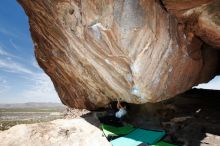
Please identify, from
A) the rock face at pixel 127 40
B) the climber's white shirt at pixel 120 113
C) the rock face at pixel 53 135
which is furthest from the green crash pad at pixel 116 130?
the rock face at pixel 127 40

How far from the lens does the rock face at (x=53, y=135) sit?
338 inches

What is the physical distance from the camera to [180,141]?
31.4ft

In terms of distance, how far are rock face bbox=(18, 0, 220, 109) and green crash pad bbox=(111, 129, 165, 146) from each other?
3.89 feet

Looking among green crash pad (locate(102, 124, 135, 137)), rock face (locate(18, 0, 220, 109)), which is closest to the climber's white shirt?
green crash pad (locate(102, 124, 135, 137))

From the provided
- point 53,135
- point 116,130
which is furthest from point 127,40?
point 53,135

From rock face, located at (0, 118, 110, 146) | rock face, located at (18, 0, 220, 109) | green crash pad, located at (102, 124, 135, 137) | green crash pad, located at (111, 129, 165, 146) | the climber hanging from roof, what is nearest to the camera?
rock face, located at (18, 0, 220, 109)

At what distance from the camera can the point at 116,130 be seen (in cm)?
985

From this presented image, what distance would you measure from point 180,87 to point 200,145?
78.4 inches

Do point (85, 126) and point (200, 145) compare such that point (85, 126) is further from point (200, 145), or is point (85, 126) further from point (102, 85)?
point (200, 145)

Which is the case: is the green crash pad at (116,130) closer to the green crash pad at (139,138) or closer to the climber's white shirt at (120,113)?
the green crash pad at (139,138)

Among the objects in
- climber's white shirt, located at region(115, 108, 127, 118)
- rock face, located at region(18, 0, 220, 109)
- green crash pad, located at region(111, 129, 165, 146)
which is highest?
rock face, located at region(18, 0, 220, 109)

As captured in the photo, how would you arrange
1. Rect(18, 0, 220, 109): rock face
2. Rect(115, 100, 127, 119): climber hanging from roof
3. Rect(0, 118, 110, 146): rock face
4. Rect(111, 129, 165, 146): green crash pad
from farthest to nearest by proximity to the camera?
Rect(115, 100, 127, 119): climber hanging from roof, Rect(111, 129, 165, 146): green crash pad, Rect(0, 118, 110, 146): rock face, Rect(18, 0, 220, 109): rock face

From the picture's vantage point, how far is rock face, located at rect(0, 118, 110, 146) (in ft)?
28.2

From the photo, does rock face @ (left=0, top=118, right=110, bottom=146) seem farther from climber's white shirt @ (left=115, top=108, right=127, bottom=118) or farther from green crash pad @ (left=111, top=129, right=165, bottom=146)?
climber's white shirt @ (left=115, top=108, right=127, bottom=118)
